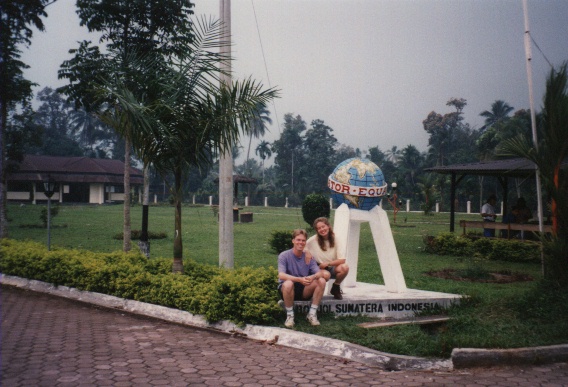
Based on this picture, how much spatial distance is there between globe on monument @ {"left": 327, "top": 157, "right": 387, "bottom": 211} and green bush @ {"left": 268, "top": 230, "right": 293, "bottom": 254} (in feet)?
23.0

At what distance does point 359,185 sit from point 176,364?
13.7 ft

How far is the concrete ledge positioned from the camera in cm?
536

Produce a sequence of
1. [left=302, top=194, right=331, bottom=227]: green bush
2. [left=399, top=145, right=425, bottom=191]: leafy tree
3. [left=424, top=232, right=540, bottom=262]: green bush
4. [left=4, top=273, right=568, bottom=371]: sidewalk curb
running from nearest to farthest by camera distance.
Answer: [left=4, top=273, right=568, bottom=371]: sidewalk curb → [left=424, top=232, right=540, bottom=262]: green bush → [left=302, top=194, right=331, bottom=227]: green bush → [left=399, top=145, right=425, bottom=191]: leafy tree

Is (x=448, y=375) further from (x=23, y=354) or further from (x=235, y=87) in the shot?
(x=235, y=87)

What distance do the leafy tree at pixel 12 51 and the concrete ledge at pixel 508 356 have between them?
12.8 metres

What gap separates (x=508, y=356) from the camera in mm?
5473

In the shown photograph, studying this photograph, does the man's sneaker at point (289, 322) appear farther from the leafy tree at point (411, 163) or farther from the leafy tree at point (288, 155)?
the leafy tree at point (288, 155)

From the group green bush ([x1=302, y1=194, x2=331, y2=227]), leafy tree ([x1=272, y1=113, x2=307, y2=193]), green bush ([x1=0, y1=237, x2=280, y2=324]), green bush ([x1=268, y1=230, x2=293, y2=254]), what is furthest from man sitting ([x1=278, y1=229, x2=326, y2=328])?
leafy tree ([x1=272, y1=113, x2=307, y2=193])

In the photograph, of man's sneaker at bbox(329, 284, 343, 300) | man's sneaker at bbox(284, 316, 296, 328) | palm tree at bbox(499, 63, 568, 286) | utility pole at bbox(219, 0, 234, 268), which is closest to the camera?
man's sneaker at bbox(284, 316, 296, 328)

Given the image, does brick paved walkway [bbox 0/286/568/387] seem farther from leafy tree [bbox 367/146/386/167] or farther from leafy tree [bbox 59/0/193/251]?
leafy tree [bbox 367/146/386/167]

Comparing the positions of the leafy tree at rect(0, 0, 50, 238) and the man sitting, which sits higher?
the leafy tree at rect(0, 0, 50, 238)

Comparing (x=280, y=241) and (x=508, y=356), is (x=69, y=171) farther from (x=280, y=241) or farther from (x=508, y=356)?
(x=508, y=356)

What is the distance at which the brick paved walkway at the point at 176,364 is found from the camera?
Answer: 191 inches

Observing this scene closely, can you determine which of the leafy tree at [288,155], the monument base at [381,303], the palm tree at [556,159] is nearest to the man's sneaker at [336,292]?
the monument base at [381,303]
